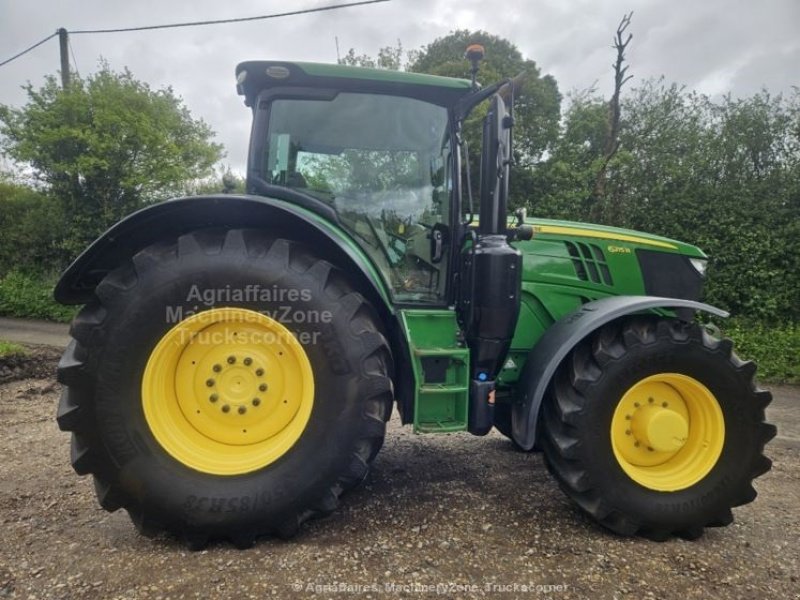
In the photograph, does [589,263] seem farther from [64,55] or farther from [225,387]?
[64,55]

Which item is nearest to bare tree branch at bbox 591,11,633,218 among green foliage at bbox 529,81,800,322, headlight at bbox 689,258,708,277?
green foliage at bbox 529,81,800,322

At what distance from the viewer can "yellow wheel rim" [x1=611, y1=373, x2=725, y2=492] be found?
2.53m

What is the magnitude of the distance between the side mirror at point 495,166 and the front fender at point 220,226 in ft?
2.13

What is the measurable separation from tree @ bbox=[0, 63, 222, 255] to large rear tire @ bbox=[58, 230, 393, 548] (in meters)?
9.89

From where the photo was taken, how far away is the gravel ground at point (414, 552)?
2.02 metres

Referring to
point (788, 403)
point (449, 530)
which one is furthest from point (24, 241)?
point (788, 403)

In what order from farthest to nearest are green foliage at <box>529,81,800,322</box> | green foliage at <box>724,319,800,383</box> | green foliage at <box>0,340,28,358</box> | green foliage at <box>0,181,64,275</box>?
green foliage at <box>0,181,64,275</box>
green foliage at <box>529,81,800,322</box>
green foliage at <box>724,319,800,383</box>
green foliage at <box>0,340,28,358</box>

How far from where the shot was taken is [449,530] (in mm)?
2480

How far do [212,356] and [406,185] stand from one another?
1361 millimetres

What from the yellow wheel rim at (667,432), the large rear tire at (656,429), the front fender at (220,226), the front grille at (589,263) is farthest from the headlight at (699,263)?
the front fender at (220,226)

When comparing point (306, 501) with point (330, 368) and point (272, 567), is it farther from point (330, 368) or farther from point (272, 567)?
point (330, 368)

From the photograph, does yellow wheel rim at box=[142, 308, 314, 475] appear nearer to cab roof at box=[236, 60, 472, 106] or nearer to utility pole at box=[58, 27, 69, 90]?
cab roof at box=[236, 60, 472, 106]

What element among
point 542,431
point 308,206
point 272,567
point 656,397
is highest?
point 308,206

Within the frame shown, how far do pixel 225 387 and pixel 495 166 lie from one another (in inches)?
65.2
